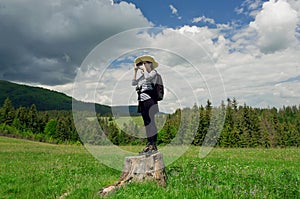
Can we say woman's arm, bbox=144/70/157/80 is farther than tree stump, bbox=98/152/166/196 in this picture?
Yes

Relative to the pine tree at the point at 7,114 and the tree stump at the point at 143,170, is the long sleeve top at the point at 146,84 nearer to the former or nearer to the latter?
the tree stump at the point at 143,170

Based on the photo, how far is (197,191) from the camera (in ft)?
24.9

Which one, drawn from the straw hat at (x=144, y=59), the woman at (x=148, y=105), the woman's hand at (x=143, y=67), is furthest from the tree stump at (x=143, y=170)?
the straw hat at (x=144, y=59)

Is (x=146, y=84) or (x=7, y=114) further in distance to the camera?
(x=7, y=114)

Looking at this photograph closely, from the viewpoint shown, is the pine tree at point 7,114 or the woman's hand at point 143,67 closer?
the woman's hand at point 143,67

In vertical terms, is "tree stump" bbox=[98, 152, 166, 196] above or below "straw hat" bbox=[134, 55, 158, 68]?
below

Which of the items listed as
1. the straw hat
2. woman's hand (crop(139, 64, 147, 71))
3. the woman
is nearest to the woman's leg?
the woman

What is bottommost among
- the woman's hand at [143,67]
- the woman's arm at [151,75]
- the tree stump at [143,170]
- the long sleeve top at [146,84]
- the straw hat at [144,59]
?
the tree stump at [143,170]

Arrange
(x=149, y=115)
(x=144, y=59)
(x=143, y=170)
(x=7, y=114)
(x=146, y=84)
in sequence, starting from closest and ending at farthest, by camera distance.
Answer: (x=143, y=170) < (x=149, y=115) < (x=146, y=84) < (x=144, y=59) < (x=7, y=114)

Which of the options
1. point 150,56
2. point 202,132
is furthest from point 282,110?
point 150,56

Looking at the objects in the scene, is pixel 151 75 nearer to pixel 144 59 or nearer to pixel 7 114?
pixel 144 59

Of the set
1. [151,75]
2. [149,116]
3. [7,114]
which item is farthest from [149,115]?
[7,114]

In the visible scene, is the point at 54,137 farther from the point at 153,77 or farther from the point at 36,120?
the point at 153,77

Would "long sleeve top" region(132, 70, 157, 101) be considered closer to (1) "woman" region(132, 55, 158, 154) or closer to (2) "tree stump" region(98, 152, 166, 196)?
(1) "woman" region(132, 55, 158, 154)
